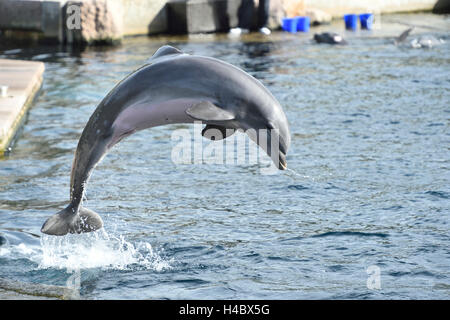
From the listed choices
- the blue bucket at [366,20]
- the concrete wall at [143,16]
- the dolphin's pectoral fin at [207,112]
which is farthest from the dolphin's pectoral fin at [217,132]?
the blue bucket at [366,20]

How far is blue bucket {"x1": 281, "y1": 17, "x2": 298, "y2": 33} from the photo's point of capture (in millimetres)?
21047

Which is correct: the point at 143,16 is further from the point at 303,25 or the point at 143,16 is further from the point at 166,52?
the point at 166,52

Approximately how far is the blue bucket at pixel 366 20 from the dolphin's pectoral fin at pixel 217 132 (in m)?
16.5

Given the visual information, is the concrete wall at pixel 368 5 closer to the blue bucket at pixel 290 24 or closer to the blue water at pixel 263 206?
the blue bucket at pixel 290 24

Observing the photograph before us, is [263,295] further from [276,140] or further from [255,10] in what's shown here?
[255,10]

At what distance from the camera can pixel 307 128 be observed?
11414mm

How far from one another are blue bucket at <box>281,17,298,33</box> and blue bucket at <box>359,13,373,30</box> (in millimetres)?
1714

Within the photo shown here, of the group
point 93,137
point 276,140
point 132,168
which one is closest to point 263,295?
point 276,140

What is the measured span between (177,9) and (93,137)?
51.4ft

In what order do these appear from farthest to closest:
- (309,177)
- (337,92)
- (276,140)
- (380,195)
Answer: (337,92), (309,177), (380,195), (276,140)

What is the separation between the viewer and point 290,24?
21.1 meters

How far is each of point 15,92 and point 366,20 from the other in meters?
11.8

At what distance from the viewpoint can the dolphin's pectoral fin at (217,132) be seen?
5570mm

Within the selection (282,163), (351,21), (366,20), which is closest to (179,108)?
(282,163)
